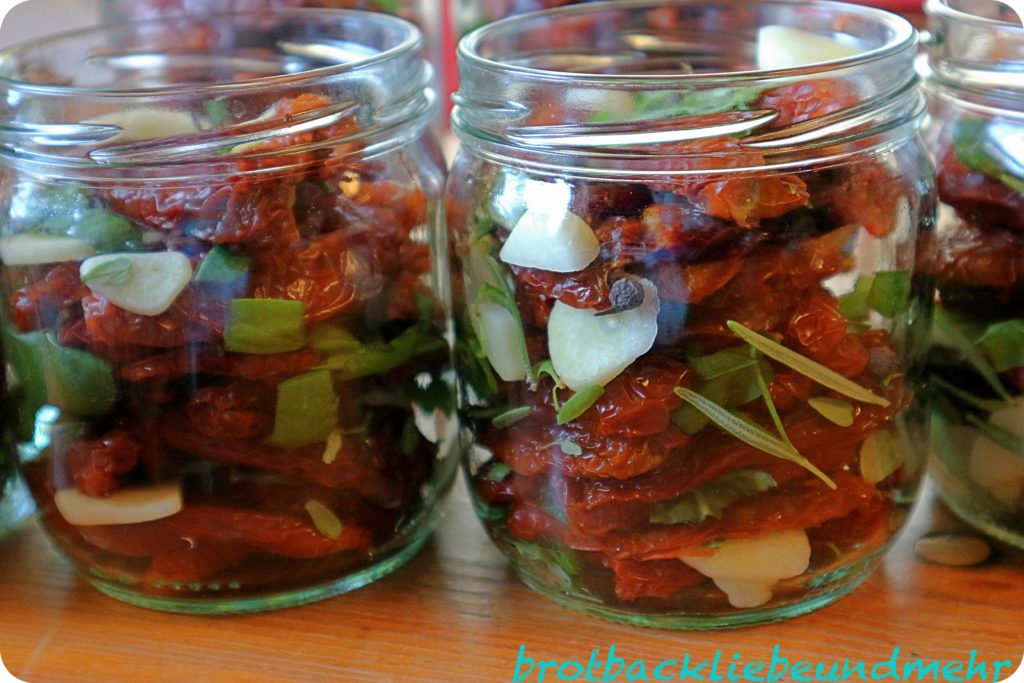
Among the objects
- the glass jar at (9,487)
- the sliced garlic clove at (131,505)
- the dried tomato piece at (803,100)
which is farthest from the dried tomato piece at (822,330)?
the glass jar at (9,487)

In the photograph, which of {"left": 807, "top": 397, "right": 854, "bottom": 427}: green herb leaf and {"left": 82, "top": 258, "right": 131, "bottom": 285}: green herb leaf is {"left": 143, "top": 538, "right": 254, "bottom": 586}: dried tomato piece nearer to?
{"left": 82, "top": 258, "right": 131, "bottom": 285}: green herb leaf

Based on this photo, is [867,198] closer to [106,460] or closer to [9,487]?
[106,460]

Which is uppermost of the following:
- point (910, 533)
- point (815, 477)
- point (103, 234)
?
point (103, 234)

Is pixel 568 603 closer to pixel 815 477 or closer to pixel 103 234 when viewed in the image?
pixel 815 477

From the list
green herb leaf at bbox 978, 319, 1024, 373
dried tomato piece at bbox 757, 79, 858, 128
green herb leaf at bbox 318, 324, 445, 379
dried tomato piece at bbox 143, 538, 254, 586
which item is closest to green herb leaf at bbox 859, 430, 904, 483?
green herb leaf at bbox 978, 319, 1024, 373

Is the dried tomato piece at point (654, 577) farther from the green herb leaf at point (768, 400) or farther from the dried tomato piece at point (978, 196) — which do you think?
the dried tomato piece at point (978, 196)

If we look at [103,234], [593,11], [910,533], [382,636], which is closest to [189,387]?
[103,234]
